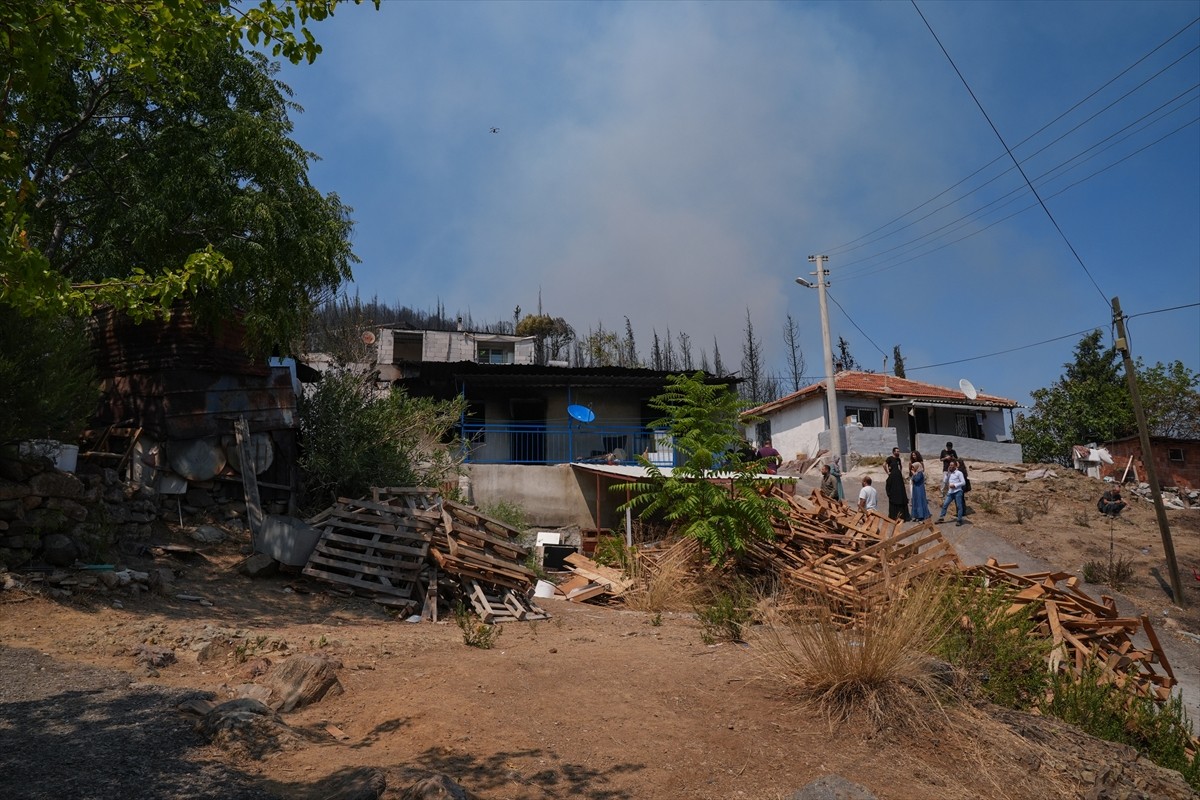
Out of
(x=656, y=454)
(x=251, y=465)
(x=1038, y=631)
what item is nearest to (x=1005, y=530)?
(x=656, y=454)

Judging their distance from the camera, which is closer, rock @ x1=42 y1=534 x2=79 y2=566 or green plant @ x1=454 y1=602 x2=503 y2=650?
green plant @ x1=454 y1=602 x2=503 y2=650

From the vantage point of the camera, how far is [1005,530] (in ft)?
64.3

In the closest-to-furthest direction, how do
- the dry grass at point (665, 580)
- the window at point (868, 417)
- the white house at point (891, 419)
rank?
the dry grass at point (665, 580) < the white house at point (891, 419) < the window at point (868, 417)

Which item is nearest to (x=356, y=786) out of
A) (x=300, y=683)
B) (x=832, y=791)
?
(x=300, y=683)

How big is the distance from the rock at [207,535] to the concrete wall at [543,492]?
317 inches

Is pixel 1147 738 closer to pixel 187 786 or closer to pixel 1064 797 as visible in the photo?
pixel 1064 797

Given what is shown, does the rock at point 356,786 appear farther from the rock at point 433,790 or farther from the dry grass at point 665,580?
the dry grass at point 665,580

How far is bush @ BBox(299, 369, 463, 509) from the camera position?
1382cm

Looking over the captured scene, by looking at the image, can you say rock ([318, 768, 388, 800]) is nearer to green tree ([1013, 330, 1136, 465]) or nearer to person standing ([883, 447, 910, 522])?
person standing ([883, 447, 910, 522])

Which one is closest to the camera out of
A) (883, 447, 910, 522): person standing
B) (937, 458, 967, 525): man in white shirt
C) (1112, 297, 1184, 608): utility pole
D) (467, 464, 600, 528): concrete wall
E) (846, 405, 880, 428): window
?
(1112, 297, 1184, 608): utility pole

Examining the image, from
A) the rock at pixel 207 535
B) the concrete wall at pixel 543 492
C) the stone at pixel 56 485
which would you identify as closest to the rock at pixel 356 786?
the stone at pixel 56 485

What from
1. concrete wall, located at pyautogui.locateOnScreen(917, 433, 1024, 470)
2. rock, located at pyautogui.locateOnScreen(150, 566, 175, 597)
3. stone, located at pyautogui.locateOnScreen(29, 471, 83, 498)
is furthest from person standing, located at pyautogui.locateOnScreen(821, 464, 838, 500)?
stone, located at pyautogui.locateOnScreen(29, 471, 83, 498)

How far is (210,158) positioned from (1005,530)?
1922cm

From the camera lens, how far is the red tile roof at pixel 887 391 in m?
30.2
